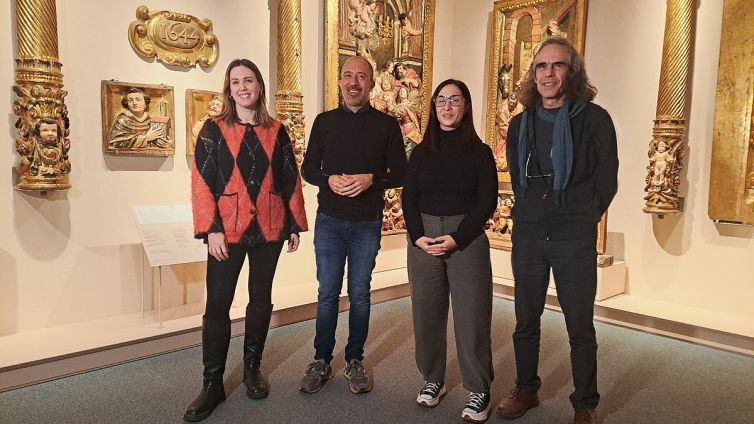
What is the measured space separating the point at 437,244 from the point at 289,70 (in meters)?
2.98

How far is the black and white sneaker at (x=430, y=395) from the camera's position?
10.4ft

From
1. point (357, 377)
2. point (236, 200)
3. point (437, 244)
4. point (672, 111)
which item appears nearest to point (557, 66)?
point (437, 244)

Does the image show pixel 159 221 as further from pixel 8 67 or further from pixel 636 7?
pixel 636 7

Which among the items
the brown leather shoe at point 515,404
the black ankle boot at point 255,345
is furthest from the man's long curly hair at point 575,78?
the black ankle boot at point 255,345

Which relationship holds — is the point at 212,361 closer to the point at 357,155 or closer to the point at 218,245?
the point at 218,245

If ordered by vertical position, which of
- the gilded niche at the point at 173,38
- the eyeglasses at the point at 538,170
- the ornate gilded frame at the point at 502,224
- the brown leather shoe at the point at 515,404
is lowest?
the brown leather shoe at the point at 515,404

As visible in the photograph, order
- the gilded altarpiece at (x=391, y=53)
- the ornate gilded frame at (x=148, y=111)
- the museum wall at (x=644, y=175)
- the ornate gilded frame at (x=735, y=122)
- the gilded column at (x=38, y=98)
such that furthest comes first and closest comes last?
the gilded altarpiece at (x=391, y=53) < the museum wall at (x=644, y=175) < the ornate gilded frame at (x=735, y=122) < the ornate gilded frame at (x=148, y=111) < the gilded column at (x=38, y=98)

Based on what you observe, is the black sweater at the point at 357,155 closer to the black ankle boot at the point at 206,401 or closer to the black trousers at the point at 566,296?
the black trousers at the point at 566,296

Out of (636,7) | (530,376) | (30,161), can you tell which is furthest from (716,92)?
(30,161)

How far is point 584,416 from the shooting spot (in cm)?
288

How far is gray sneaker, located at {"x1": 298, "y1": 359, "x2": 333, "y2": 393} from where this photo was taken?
3.32 metres

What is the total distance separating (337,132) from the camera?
3.22m

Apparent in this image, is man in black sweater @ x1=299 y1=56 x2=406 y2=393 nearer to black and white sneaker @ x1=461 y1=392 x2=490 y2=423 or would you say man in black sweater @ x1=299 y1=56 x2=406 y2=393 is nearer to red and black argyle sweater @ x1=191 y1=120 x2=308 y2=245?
red and black argyle sweater @ x1=191 y1=120 x2=308 y2=245

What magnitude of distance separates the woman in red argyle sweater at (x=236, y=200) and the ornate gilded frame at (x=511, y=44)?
4.00m
